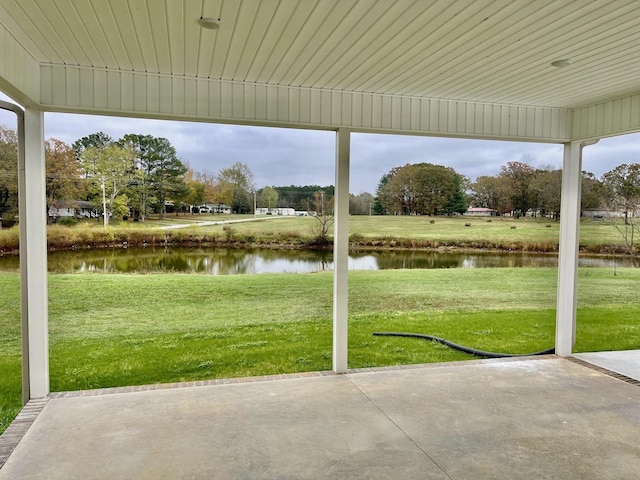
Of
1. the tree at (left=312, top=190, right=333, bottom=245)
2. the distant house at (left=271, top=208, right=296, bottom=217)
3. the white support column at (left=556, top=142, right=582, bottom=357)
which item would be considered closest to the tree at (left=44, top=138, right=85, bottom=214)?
the distant house at (left=271, top=208, right=296, bottom=217)

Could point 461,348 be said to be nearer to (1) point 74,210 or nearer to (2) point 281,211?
(2) point 281,211

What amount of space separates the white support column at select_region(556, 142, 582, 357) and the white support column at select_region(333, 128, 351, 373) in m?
2.55

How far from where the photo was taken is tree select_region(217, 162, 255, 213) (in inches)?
247

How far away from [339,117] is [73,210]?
348 centimetres

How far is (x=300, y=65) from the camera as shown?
3.38 metres

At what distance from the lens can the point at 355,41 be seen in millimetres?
2836

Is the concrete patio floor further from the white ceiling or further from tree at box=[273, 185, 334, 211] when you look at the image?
tree at box=[273, 185, 334, 211]

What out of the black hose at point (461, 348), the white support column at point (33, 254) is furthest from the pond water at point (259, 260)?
the white support column at point (33, 254)

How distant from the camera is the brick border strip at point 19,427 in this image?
9.06 ft

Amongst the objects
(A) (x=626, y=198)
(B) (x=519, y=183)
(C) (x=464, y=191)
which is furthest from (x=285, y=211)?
(A) (x=626, y=198)

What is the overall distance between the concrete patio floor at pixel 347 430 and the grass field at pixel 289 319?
1.87m

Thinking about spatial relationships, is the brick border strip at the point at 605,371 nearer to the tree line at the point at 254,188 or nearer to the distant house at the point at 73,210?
the tree line at the point at 254,188

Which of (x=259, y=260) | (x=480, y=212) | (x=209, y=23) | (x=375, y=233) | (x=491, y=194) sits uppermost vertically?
(x=209, y=23)

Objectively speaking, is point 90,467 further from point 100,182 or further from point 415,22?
point 100,182
